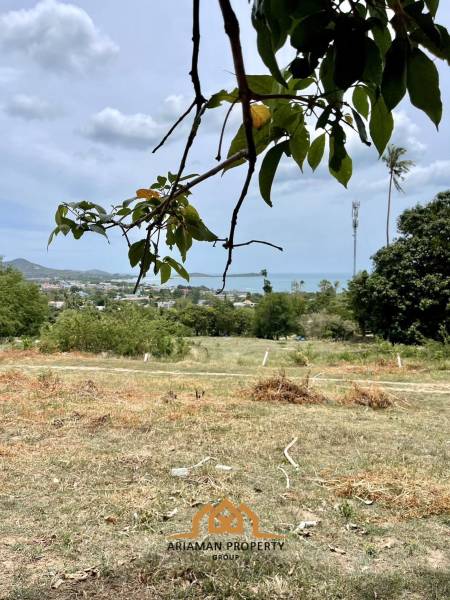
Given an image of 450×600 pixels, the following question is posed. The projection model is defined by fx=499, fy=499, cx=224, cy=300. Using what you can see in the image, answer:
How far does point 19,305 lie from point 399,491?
1575 centimetres

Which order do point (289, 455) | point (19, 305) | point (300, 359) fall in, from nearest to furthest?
point (289, 455), point (300, 359), point (19, 305)

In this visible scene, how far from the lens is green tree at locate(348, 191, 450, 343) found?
38.9ft

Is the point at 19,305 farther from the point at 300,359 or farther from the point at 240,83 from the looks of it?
the point at 240,83

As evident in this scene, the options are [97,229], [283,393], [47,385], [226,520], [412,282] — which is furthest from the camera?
[412,282]

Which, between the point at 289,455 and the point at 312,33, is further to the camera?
the point at 289,455

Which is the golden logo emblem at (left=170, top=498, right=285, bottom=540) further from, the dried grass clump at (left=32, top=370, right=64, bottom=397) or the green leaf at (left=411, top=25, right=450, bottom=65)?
the dried grass clump at (left=32, top=370, right=64, bottom=397)

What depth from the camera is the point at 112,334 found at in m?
9.77

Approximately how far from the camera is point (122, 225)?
51 centimetres

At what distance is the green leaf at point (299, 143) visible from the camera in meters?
0.37

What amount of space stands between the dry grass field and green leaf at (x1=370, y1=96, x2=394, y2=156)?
63.7 inches

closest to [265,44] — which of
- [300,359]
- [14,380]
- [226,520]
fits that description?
[226,520]

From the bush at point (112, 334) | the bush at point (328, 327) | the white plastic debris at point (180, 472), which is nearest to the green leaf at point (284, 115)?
the white plastic debris at point (180, 472)

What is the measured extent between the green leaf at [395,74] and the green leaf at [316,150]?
14 centimetres

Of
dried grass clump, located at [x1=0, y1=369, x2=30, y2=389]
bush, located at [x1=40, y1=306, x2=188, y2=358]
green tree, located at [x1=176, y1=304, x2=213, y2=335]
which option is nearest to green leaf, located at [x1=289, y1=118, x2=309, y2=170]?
dried grass clump, located at [x1=0, y1=369, x2=30, y2=389]
